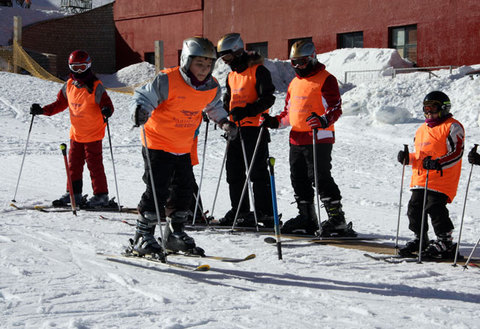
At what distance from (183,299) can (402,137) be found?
32.3 feet

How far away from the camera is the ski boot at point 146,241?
4195 mm

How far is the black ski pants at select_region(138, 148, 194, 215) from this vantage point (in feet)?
14.1

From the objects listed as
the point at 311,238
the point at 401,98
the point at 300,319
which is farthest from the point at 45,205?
the point at 401,98

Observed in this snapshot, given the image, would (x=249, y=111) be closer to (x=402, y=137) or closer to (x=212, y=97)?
(x=212, y=97)

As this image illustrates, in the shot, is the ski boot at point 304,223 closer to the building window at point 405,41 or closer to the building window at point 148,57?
the building window at point 405,41

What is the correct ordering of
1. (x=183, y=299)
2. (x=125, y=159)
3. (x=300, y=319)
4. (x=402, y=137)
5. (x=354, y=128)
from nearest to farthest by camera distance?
(x=300, y=319)
(x=183, y=299)
(x=125, y=159)
(x=402, y=137)
(x=354, y=128)

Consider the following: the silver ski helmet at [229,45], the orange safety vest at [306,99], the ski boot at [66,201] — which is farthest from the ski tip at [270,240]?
the ski boot at [66,201]

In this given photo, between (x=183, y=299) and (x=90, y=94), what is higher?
(x=90, y=94)

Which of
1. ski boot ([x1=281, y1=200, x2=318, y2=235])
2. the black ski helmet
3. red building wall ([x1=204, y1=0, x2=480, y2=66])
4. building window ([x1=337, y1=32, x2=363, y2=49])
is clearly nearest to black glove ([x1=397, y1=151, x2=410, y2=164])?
the black ski helmet

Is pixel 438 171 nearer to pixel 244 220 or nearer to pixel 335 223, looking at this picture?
pixel 335 223

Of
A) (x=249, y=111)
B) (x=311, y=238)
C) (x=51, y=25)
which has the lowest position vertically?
(x=311, y=238)

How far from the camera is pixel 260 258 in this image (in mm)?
4422

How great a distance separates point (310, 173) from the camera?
531cm

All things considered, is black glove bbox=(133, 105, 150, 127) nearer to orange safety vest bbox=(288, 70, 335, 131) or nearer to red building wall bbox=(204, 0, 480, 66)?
orange safety vest bbox=(288, 70, 335, 131)
